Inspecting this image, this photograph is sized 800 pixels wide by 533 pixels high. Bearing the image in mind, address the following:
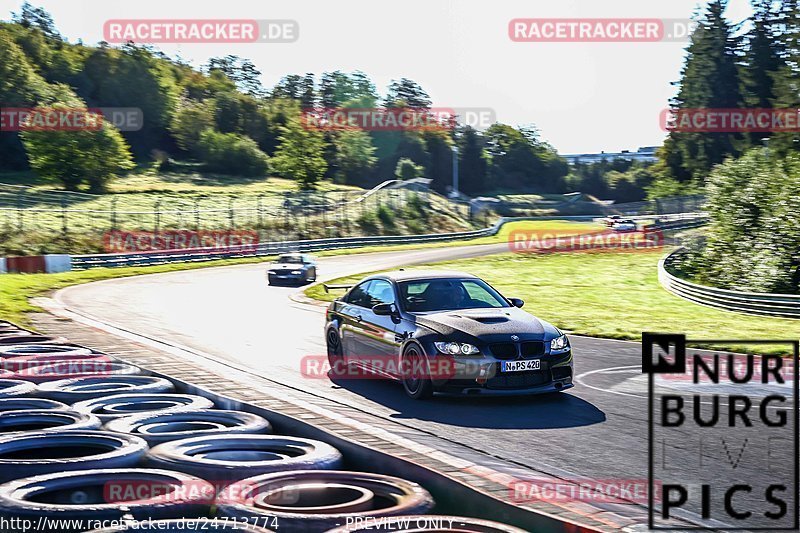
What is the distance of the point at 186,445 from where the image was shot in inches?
265

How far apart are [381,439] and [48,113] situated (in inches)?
3127

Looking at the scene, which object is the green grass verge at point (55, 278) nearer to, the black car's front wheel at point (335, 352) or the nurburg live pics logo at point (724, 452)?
the black car's front wheel at point (335, 352)

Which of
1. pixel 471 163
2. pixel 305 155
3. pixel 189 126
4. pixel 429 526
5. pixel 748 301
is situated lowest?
pixel 748 301

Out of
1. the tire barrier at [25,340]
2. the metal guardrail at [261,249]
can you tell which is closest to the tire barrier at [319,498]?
the tire barrier at [25,340]

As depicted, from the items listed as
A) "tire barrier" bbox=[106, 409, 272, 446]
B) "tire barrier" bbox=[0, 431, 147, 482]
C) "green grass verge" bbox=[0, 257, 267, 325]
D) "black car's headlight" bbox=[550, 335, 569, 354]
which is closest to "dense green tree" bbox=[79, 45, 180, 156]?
"green grass verge" bbox=[0, 257, 267, 325]

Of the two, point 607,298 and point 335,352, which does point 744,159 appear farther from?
point 335,352

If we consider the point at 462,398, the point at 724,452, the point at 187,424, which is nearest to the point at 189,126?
the point at 462,398

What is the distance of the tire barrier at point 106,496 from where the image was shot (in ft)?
16.2

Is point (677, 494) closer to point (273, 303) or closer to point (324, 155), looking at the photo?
point (273, 303)

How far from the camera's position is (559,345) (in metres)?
11.0

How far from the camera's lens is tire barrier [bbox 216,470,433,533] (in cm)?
491

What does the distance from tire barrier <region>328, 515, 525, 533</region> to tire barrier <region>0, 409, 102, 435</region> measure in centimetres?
359

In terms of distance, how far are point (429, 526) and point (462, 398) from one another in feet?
21.7

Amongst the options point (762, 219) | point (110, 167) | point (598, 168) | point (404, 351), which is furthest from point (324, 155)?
point (404, 351)
